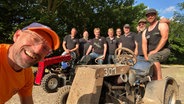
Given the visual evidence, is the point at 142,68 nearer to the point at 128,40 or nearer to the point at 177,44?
the point at 128,40

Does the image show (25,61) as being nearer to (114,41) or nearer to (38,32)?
(38,32)

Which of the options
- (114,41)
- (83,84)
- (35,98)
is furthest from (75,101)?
(114,41)

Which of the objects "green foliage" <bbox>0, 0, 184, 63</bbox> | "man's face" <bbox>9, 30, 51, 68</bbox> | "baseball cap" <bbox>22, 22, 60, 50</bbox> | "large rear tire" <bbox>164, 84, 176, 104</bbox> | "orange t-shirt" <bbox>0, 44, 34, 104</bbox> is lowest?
"large rear tire" <bbox>164, 84, 176, 104</bbox>

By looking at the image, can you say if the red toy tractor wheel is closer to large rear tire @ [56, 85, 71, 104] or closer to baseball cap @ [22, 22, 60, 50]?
large rear tire @ [56, 85, 71, 104]

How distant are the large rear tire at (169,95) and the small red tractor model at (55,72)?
3738 millimetres

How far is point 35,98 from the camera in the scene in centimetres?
754

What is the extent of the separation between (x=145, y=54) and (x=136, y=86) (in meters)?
0.86

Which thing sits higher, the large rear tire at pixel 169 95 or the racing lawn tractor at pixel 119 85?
the racing lawn tractor at pixel 119 85

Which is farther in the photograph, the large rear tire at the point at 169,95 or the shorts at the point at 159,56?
the shorts at the point at 159,56

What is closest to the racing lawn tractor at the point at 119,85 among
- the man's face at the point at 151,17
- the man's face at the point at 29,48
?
the man's face at the point at 151,17

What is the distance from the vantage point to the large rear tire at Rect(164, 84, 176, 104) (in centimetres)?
555

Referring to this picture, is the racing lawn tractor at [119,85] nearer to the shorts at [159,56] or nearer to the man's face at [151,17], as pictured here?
the shorts at [159,56]

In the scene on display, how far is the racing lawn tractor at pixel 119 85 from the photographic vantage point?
4.74 meters

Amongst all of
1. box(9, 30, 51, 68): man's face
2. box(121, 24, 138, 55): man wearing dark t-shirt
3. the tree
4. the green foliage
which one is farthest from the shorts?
the tree
